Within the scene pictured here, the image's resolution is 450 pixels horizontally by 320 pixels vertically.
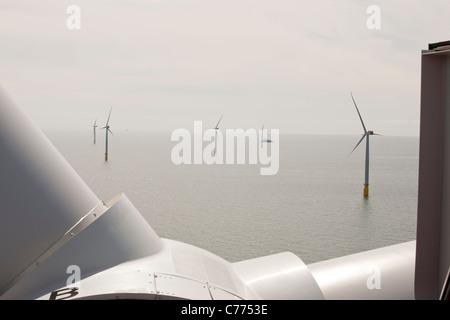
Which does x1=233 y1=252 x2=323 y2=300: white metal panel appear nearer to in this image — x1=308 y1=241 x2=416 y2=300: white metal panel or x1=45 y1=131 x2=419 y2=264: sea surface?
x1=308 y1=241 x2=416 y2=300: white metal panel

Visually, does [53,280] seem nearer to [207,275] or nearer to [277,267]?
[207,275]

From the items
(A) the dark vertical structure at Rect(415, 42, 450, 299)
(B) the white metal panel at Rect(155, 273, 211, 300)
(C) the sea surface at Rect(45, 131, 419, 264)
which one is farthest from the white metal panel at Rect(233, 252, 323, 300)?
(C) the sea surface at Rect(45, 131, 419, 264)

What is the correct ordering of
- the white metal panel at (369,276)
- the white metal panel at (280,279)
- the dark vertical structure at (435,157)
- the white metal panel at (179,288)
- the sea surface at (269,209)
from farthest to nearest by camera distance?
the sea surface at (269,209) < the white metal panel at (369,276) < the white metal panel at (280,279) < the dark vertical structure at (435,157) < the white metal panel at (179,288)

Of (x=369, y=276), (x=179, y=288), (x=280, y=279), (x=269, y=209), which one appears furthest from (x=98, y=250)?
(x=269, y=209)

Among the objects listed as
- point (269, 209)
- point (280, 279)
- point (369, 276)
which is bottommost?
point (269, 209)

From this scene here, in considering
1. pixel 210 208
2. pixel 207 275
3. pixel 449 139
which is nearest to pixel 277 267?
pixel 207 275

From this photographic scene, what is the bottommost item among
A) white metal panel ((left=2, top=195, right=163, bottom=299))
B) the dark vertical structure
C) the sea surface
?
the sea surface

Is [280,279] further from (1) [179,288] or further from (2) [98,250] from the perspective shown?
(2) [98,250]

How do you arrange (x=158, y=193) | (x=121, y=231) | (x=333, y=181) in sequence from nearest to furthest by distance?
1. (x=121, y=231)
2. (x=158, y=193)
3. (x=333, y=181)

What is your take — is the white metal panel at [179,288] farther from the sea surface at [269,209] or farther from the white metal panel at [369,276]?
the sea surface at [269,209]

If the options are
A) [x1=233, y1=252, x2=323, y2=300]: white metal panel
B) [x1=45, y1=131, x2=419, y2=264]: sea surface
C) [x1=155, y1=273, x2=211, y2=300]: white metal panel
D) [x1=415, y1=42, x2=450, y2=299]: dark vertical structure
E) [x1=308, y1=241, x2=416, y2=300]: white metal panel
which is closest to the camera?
[x1=155, y1=273, x2=211, y2=300]: white metal panel

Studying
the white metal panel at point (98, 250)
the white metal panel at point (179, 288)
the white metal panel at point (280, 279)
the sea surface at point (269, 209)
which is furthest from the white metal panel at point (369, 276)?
the sea surface at point (269, 209)
